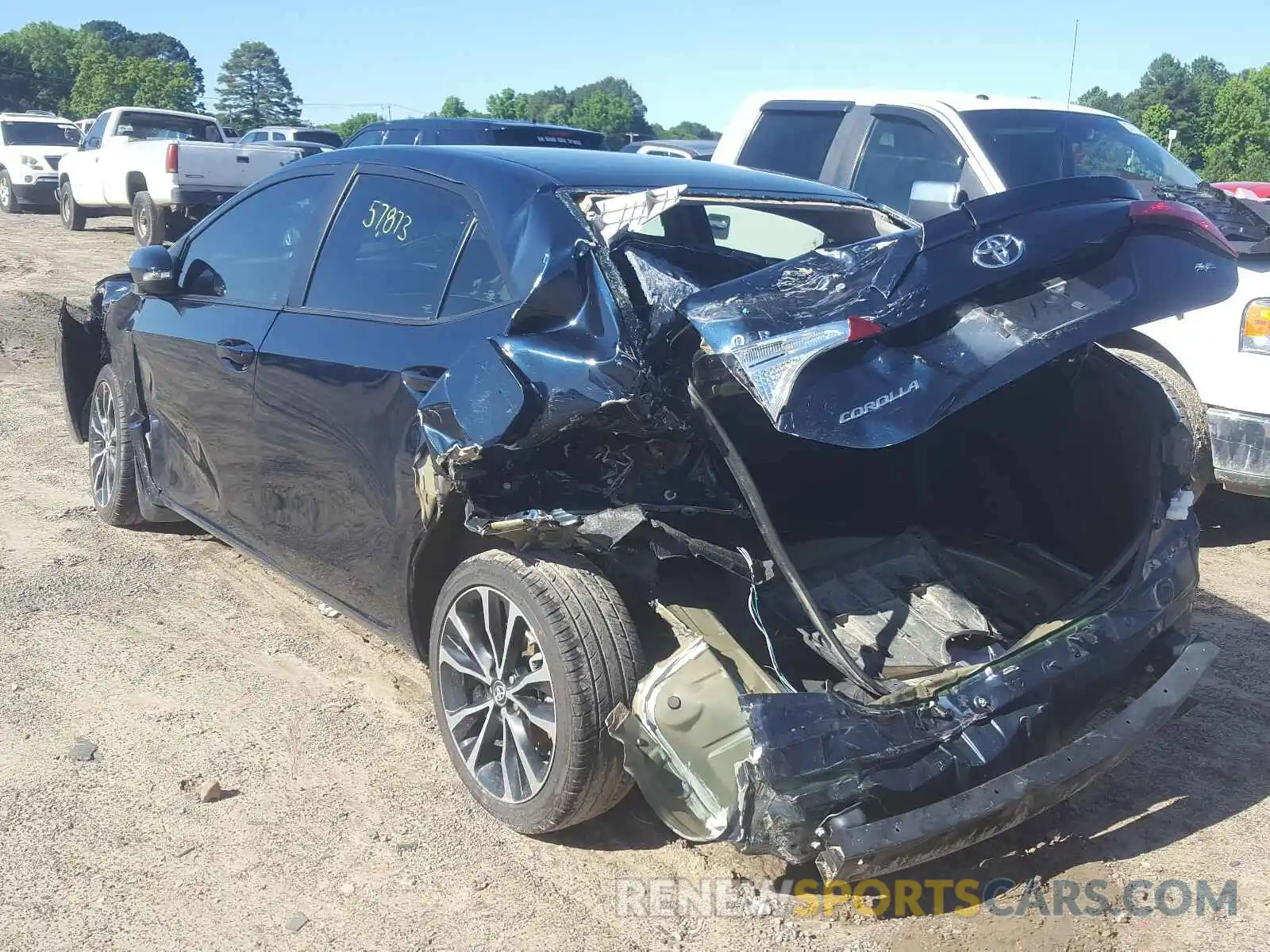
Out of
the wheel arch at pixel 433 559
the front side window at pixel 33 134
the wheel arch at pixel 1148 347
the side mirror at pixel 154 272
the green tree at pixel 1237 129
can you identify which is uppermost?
the green tree at pixel 1237 129

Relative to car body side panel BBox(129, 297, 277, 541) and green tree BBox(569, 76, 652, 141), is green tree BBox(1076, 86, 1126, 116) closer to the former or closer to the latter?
green tree BBox(569, 76, 652, 141)

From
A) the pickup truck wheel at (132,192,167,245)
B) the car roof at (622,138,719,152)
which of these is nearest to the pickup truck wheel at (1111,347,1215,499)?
the car roof at (622,138,719,152)

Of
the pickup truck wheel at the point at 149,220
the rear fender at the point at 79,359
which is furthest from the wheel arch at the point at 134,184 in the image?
the rear fender at the point at 79,359

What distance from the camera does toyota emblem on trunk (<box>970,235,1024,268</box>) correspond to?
287 centimetres

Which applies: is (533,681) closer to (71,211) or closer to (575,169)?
(575,169)

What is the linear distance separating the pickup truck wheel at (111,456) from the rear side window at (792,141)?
3.79 metres

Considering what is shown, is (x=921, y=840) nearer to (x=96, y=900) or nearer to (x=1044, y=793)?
(x=1044, y=793)

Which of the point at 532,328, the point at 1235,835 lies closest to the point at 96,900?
the point at 532,328

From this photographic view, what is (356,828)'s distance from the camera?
11.0ft

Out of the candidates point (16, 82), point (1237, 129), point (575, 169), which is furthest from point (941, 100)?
point (16, 82)

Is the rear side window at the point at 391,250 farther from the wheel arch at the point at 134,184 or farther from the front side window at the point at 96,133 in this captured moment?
the front side window at the point at 96,133

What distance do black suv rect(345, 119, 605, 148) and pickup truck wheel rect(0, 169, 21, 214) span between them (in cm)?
1139

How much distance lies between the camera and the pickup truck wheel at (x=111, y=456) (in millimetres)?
5438

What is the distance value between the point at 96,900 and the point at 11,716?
1.21 metres
